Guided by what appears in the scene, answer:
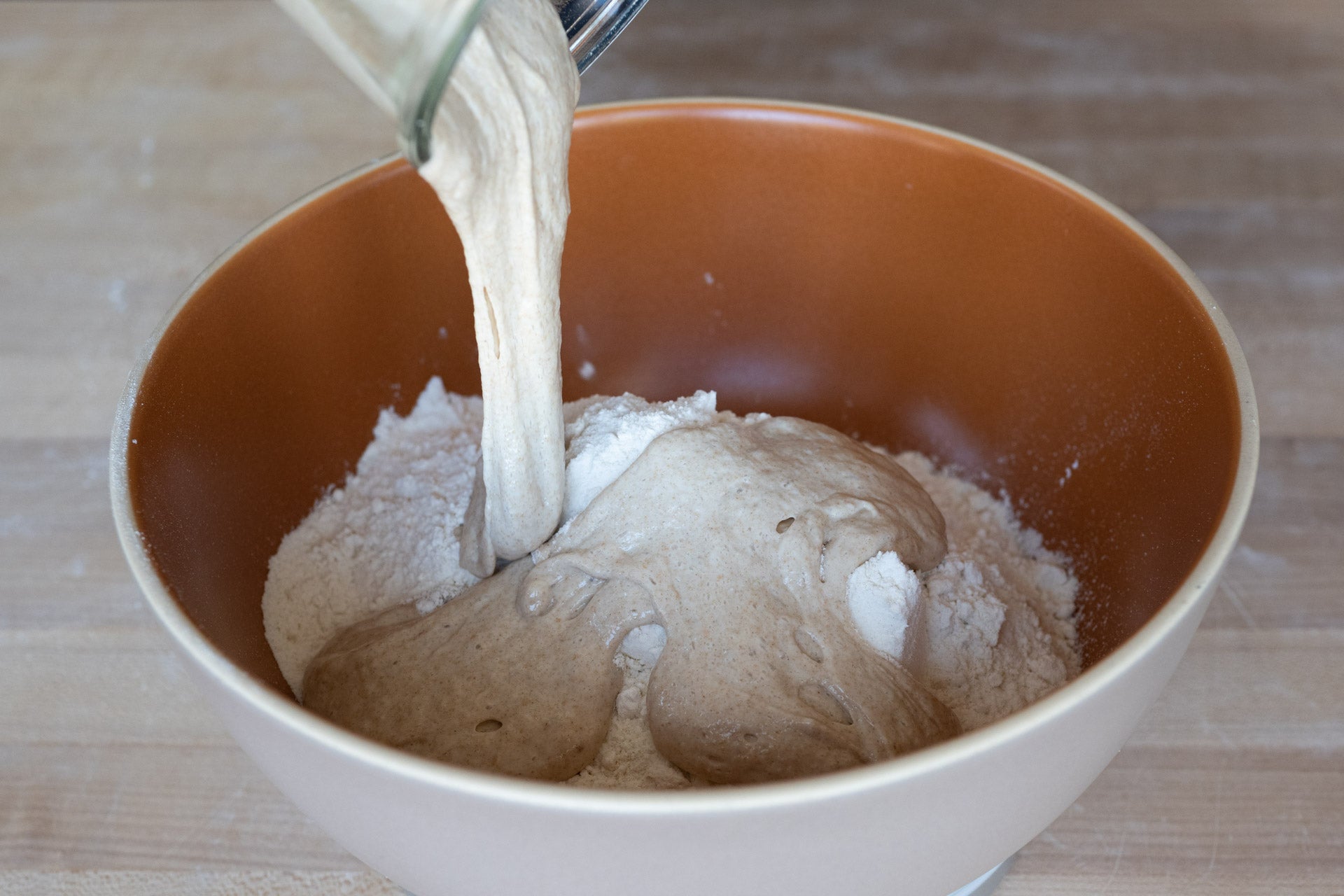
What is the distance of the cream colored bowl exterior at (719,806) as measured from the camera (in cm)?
49

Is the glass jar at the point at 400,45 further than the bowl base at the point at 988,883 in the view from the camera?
No

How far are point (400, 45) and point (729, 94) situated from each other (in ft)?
3.76

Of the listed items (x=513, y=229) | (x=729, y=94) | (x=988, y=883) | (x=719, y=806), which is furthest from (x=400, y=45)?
(x=729, y=94)

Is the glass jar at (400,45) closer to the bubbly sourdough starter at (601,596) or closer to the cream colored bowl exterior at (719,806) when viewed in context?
the bubbly sourdough starter at (601,596)

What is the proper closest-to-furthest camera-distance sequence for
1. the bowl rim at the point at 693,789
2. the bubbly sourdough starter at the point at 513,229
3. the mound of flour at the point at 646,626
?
the bowl rim at the point at 693,789 → the bubbly sourdough starter at the point at 513,229 → the mound of flour at the point at 646,626

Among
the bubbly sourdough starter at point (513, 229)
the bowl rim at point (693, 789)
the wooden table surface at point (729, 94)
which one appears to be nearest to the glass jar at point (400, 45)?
the bubbly sourdough starter at point (513, 229)

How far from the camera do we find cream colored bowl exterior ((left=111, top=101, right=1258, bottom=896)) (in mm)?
490

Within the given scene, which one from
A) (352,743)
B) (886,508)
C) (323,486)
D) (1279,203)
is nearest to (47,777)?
(323,486)

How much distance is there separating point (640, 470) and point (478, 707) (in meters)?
0.19

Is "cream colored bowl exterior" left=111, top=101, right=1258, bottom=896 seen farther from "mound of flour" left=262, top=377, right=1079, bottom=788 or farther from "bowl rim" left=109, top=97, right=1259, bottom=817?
"mound of flour" left=262, top=377, right=1079, bottom=788

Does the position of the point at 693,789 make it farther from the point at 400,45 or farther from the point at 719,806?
the point at 400,45

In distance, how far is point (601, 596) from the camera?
0.77m

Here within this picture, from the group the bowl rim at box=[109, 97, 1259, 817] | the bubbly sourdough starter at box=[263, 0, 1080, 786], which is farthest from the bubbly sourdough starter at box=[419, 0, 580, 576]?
the bowl rim at box=[109, 97, 1259, 817]

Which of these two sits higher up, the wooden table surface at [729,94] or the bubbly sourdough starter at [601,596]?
the bubbly sourdough starter at [601,596]
